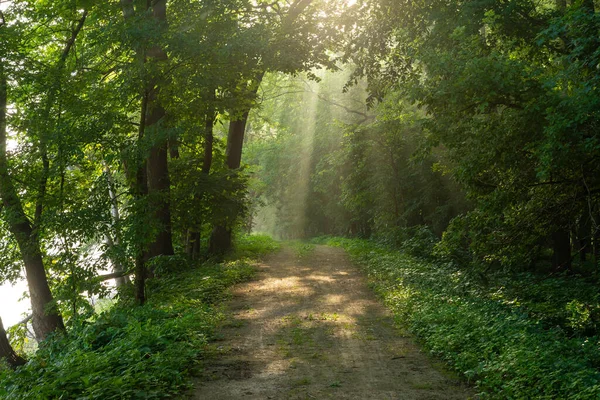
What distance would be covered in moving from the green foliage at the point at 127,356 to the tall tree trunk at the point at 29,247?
2.40 m

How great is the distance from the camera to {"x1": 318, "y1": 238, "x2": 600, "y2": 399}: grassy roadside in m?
6.02

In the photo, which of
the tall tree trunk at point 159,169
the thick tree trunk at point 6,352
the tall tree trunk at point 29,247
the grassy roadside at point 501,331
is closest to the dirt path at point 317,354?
the grassy roadside at point 501,331

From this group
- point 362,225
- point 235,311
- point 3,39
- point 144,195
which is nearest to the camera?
point 144,195

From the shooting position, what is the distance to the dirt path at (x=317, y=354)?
6719 millimetres

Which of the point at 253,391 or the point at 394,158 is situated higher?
the point at 394,158

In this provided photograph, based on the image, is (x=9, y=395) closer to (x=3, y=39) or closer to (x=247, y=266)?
(x=3, y=39)

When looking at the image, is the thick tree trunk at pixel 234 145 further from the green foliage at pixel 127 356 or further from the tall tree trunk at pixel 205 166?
the green foliage at pixel 127 356

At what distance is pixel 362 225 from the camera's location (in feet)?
126

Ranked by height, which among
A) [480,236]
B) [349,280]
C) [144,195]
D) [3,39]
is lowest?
Result: [349,280]

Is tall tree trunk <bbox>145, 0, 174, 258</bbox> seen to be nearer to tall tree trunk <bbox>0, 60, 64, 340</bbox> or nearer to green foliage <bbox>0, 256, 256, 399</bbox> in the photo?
tall tree trunk <bbox>0, 60, 64, 340</bbox>

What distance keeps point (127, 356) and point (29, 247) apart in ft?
19.9

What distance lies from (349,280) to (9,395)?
1117 centimetres

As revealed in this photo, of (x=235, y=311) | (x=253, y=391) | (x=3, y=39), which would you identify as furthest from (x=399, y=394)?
(x=3, y=39)

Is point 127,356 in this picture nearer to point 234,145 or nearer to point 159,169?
point 159,169
